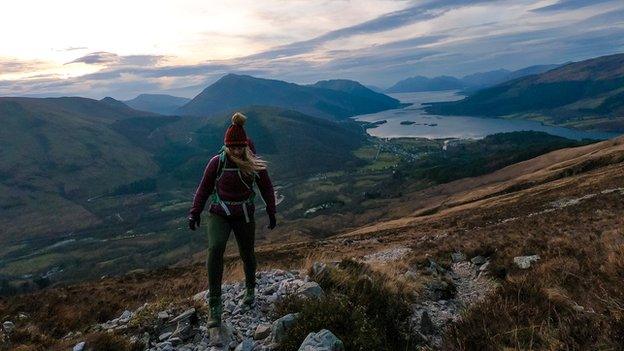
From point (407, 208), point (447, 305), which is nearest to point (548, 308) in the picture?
point (447, 305)

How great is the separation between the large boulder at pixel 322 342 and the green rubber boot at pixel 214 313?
2192 millimetres

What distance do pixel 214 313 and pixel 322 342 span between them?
101 inches

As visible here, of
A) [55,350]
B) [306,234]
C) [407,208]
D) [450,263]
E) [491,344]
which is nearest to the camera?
[491,344]

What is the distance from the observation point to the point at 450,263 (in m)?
16.4

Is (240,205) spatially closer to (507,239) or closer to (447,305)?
(447,305)

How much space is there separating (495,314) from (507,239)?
40.7 ft

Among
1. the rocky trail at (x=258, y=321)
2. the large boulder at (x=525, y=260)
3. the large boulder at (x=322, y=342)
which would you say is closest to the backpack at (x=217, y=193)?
the rocky trail at (x=258, y=321)

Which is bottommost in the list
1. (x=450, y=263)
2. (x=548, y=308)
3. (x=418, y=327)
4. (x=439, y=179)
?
(x=439, y=179)

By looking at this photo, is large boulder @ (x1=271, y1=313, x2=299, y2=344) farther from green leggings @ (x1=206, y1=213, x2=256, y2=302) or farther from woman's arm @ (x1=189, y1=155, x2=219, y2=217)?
woman's arm @ (x1=189, y1=155, x2=219, y2=217)

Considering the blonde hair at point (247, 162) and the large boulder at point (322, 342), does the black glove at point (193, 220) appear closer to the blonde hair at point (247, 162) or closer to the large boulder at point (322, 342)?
the blonde hair at point (247, 162)

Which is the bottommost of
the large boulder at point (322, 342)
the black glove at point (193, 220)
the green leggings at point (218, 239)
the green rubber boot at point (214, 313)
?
the green rubber boot at point (214, 313)

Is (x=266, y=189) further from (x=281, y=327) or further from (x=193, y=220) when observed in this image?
(x=281, y=327)

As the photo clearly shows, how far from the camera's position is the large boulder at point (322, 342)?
20.4 ft

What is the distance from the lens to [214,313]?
7973 millimetres
